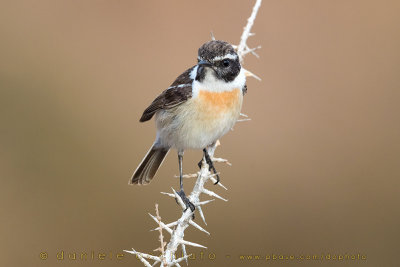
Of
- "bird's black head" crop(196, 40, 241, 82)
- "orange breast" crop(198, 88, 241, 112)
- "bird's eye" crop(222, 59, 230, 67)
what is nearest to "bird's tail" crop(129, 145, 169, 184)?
"orange breast" crop(198, 88, 241, 112)

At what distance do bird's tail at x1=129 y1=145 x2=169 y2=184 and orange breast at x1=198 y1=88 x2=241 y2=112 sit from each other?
72cm

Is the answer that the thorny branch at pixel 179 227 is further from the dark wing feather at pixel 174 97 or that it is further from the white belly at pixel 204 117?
the dark wing feather at pixel 174 97

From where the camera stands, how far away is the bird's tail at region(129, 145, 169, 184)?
4.65m

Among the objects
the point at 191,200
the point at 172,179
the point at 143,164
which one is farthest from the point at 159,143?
the point at 191,200

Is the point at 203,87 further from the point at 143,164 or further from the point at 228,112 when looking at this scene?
the point at 143,164

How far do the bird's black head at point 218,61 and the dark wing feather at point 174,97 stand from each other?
139 millimetres

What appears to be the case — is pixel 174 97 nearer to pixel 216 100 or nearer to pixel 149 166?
pixel 216 100

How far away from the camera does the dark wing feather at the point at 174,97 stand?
428cm

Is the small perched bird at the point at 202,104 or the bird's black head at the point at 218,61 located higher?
the bird's black head at the point at 218,61

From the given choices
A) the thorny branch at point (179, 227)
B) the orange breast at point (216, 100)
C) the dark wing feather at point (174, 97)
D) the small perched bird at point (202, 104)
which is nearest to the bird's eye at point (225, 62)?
the small perched bird at point (202, 104)

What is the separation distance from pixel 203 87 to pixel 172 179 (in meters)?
1.65

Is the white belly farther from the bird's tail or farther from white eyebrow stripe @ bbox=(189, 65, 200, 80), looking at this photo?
the bird's tail

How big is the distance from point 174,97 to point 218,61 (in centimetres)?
56

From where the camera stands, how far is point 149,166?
184 inches
